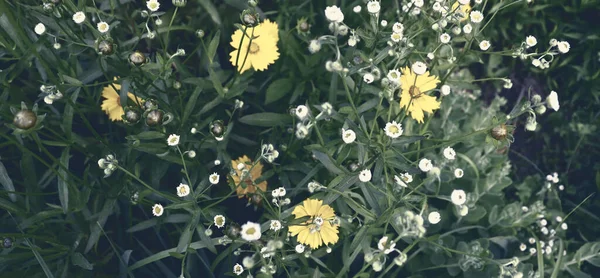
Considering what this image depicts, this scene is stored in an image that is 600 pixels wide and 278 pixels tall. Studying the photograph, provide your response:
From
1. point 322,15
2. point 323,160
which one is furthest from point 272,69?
point 323,160

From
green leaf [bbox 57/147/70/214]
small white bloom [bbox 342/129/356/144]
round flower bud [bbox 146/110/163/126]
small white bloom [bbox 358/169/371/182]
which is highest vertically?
round flower bud [bbox 146/110/163/126]

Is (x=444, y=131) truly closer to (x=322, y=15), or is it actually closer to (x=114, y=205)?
(x=322, y=15)

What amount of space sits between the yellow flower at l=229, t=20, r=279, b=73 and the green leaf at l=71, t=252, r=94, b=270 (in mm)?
1018

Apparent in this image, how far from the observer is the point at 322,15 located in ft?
8.29

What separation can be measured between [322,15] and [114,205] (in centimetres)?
139

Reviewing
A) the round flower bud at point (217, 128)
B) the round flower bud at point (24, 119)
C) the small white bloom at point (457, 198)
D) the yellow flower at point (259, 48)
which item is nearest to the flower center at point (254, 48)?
the yellow flower at point (259, 48)

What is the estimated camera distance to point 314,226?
71.7 inches

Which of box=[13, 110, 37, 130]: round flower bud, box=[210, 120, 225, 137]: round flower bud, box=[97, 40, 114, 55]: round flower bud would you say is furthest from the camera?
box=[210, 120, 225, 137]: round flower bud

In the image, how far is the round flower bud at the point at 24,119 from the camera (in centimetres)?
141

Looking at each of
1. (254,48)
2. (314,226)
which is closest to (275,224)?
(314,226)

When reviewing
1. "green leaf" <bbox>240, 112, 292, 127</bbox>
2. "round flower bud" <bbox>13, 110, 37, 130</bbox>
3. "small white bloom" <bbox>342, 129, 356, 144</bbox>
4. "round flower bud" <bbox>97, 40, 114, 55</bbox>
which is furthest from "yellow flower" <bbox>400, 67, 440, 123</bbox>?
"round flower bud" <bbox>13, 110, 37, 130</bbox>

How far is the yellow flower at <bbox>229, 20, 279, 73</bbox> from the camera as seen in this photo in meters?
2.14

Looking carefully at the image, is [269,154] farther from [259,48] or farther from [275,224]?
[259,48]

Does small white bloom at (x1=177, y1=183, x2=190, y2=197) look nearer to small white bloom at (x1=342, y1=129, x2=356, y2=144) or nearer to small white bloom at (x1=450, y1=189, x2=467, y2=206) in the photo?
small white bloom at (x1=342, y1=129, x2=356, y2=144)
